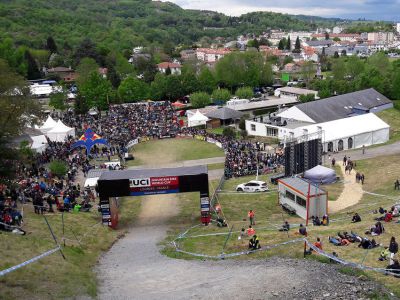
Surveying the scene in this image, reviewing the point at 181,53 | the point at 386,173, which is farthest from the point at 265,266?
the point at 181,53

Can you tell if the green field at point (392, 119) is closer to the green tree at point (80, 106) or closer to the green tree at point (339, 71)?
the green tree at point (339, 71)

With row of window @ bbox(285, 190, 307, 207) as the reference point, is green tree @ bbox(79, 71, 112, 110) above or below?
above

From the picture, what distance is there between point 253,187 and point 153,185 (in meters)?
8.84

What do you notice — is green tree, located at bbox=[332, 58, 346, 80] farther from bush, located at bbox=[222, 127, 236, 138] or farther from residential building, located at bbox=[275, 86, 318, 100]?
bush, located at bbox=[222, 127, 236, 138]

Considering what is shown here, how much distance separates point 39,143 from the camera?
43219 millimetres

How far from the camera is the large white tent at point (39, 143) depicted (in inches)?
1653

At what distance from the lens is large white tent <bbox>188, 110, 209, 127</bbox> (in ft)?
186

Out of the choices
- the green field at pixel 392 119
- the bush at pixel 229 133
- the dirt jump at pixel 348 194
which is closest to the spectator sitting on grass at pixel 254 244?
the dirt jump at pixel 348 194

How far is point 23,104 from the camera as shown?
119 feet

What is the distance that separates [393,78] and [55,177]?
2195 inches

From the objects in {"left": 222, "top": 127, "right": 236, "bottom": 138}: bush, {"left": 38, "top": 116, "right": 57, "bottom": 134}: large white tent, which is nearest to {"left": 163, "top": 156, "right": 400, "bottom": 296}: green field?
{"left": 222, "top": 127, "right": 236, "bottom": 138}: bush

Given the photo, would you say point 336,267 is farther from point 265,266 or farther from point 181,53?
point 181,53

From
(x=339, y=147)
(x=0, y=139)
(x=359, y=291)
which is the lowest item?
(x=339, y=147)

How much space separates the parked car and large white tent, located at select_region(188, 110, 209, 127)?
26.4 m
